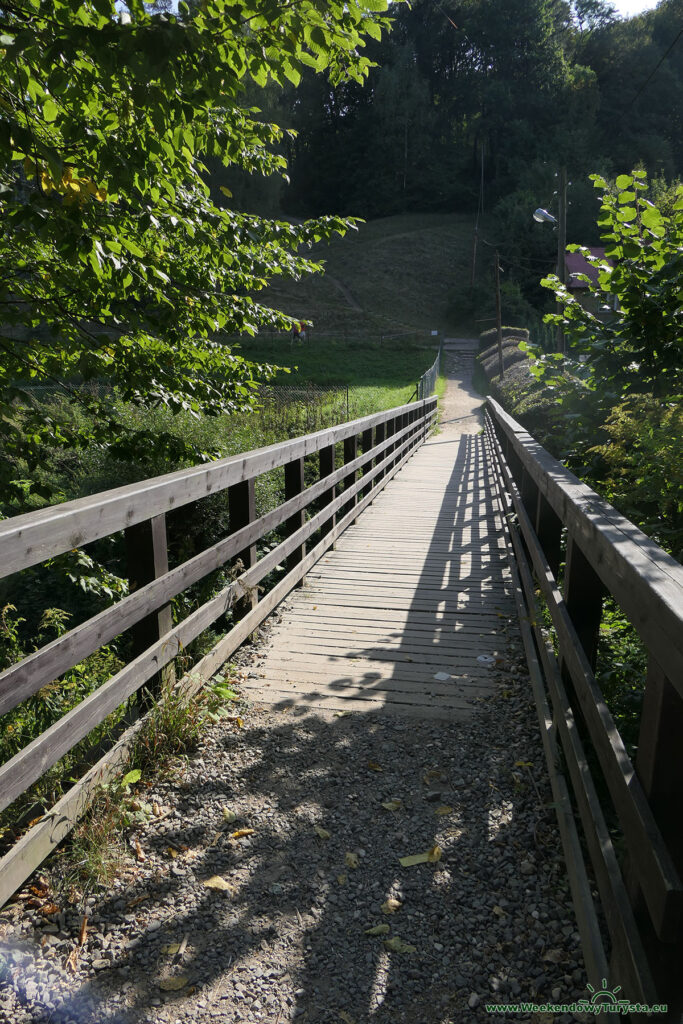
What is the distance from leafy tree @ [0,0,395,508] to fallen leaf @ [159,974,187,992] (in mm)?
2919

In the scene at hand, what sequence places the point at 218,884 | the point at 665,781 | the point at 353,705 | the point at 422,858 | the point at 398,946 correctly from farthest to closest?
1. the point at 353,705
2. the point at 422,858
3. the point at 218,884
4. the point at 398,946
5. the point at 665,781

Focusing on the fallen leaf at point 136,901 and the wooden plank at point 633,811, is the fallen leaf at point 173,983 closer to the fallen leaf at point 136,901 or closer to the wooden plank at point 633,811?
the fallen leaf at point 136,901

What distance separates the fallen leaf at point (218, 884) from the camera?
242cm

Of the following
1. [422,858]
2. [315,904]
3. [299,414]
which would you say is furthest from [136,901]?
[299,414]

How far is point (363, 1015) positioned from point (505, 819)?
104cm

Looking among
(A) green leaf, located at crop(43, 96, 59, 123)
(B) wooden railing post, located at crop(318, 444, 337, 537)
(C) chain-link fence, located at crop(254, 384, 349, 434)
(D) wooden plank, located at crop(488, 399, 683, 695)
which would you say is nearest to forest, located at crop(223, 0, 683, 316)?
(C) chain-link fence, located at crop(254, 384, 349, 434)

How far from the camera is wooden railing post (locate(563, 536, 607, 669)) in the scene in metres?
2.64

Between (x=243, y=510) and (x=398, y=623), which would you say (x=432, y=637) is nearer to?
(x=398, y=623)

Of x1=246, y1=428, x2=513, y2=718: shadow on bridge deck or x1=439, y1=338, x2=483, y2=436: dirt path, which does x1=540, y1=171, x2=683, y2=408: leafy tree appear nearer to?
x1=246, y1=428, x2=513, y2=718: shadow on bridge deck

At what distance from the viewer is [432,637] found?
4.77 meters

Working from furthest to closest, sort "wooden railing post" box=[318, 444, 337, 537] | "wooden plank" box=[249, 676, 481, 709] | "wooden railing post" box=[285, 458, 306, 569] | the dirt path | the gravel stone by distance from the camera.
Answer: the dirt path → "wooden railing post" box=[318, 444, 337, 537] → "wooden railing post" box=[285, 458, 306, 569] → "wooden plank" box=[249, 676, 481, 709] → the gravel stone

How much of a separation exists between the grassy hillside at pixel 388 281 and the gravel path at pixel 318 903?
51035mm

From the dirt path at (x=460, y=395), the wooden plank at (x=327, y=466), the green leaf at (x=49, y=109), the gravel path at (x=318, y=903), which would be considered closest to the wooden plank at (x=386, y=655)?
the gravel path at (x=318, y=903)

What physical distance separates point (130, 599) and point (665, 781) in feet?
6.63
